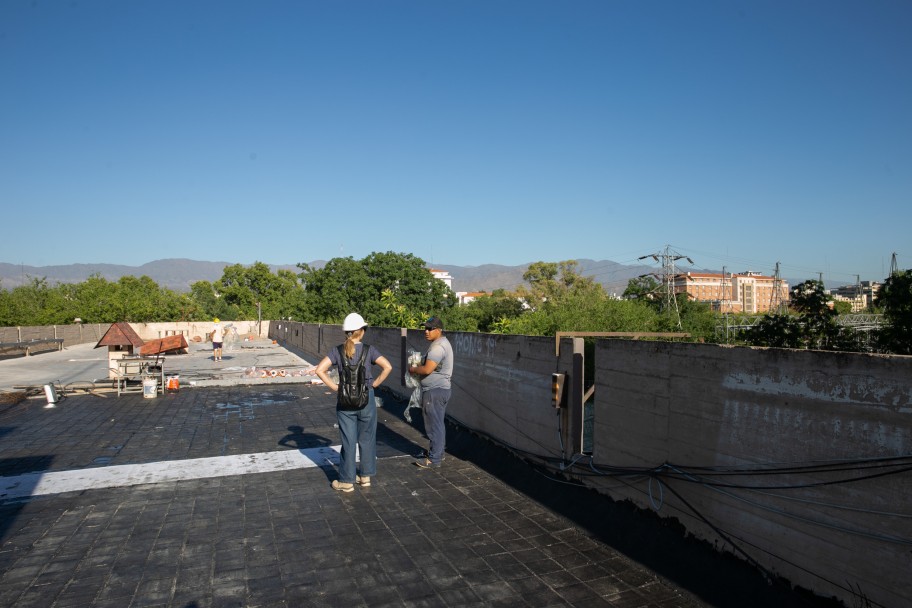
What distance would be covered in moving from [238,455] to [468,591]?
4.91m

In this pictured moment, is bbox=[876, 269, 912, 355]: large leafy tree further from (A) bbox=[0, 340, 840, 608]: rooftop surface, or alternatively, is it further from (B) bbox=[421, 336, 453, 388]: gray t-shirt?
(B) bbox=[421, 336, 453, 388]: gray t-shirt

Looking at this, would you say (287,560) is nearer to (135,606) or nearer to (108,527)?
(135,606)

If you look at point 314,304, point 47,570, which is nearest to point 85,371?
point 47,570

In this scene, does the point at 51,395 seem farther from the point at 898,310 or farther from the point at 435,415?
the point at 898,310

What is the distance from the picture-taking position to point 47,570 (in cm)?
445

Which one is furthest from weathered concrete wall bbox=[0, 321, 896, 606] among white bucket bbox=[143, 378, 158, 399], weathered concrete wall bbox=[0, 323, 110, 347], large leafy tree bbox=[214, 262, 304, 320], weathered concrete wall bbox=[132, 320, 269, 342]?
large leafy tree bbox=[214, 262, 304, 320]

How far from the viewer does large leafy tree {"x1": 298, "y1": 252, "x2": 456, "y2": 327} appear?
55562mm

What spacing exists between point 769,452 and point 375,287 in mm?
53806

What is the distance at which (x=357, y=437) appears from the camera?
21.3 feet

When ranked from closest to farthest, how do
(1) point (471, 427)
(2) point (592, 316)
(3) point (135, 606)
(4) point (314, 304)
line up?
(3) point (135, 606) → (1) point (471, 427) → (2) point (592, 316) → (4) point (314, 304)

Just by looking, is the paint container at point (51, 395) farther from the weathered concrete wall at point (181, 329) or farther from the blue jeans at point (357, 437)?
the weathered concrete wall at point (181, 329)

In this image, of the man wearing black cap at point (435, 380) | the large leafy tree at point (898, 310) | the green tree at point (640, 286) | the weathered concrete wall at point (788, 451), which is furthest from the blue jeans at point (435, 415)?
the green tree at point (640, 286)

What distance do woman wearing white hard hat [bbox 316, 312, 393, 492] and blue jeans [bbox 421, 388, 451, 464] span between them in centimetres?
82

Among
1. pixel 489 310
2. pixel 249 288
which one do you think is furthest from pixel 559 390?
pixel 249 288
